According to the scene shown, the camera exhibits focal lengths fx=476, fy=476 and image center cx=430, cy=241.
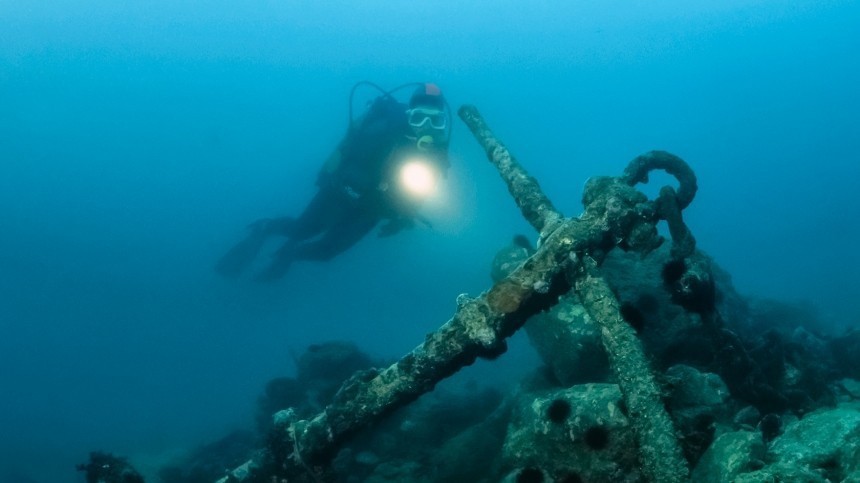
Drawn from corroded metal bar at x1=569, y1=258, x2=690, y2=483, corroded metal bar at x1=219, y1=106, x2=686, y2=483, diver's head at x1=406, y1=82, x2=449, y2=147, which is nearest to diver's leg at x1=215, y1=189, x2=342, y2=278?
diver's head at x1=406, y1=82, x2=449, y2=147

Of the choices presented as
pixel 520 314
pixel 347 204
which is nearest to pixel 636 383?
pixel 520 314

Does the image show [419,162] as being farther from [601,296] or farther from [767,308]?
[767,308]

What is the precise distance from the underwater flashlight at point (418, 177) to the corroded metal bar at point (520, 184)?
9.62ft

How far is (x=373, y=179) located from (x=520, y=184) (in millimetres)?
6815

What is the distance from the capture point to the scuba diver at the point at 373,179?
Answer: 32.7ft

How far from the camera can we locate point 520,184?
5930 mm

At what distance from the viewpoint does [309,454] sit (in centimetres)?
461

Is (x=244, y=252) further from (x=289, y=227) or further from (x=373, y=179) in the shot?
(x=373, y=179)

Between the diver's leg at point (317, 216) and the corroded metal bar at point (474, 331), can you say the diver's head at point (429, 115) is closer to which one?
the diver's leg at point (317, 216)

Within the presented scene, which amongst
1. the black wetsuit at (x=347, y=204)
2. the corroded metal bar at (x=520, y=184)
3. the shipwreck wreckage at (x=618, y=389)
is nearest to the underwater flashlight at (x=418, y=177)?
the black wetsuit at (x=347, y=204)

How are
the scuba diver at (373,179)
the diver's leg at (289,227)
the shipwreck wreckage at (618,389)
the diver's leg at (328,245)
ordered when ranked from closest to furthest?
the shipwreck wreckage at (618,389), the scuba diver at (373,179), the diver's leg at (328,245), the diver's leg at (289,227)

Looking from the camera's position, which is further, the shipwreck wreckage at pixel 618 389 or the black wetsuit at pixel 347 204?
the black wetsuit at pixel 347 204

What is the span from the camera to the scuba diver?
32.7 ft

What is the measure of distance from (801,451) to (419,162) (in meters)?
8.08
